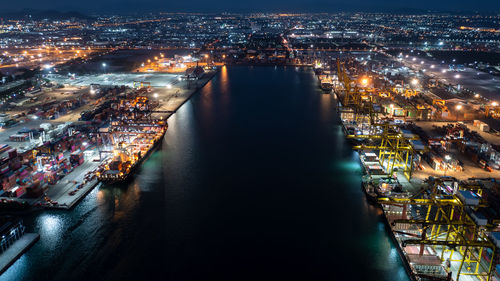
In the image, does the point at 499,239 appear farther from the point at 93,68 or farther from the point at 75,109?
the point at 93,68

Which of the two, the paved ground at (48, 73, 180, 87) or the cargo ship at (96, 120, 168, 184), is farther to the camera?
the paved ground at (48, 73, 180, 87)

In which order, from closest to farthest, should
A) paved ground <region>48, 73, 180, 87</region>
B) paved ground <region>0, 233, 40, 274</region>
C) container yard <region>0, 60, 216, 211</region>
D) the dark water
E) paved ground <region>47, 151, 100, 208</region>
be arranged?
paved ground <region>0, 233, 40, 274</region>, the dark water, paved ground <region>47, 151, 100, 208</region>, container yard <region>0, 60, 216, 211</region>, paved ground <region>48, 73, 180, 87</region>

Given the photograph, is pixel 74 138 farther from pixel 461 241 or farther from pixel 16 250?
pixel 461 241

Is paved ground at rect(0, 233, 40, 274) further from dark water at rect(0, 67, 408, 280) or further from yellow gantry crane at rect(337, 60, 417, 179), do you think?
yellow gantry crane at rect(337, 60, 417, 179)

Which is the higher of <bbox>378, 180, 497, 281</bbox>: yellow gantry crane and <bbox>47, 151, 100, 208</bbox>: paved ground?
<bbox>378, 180, 497, 281</bbox>: yellow gantry crane

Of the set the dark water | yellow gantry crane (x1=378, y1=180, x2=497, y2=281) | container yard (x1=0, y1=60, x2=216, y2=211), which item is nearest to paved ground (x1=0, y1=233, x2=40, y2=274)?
the dark water

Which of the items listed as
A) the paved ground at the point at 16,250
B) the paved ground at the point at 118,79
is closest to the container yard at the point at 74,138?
the paved ground at the point at 16,250

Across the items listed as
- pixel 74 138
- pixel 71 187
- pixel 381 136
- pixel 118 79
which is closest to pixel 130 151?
pixel 74 138
